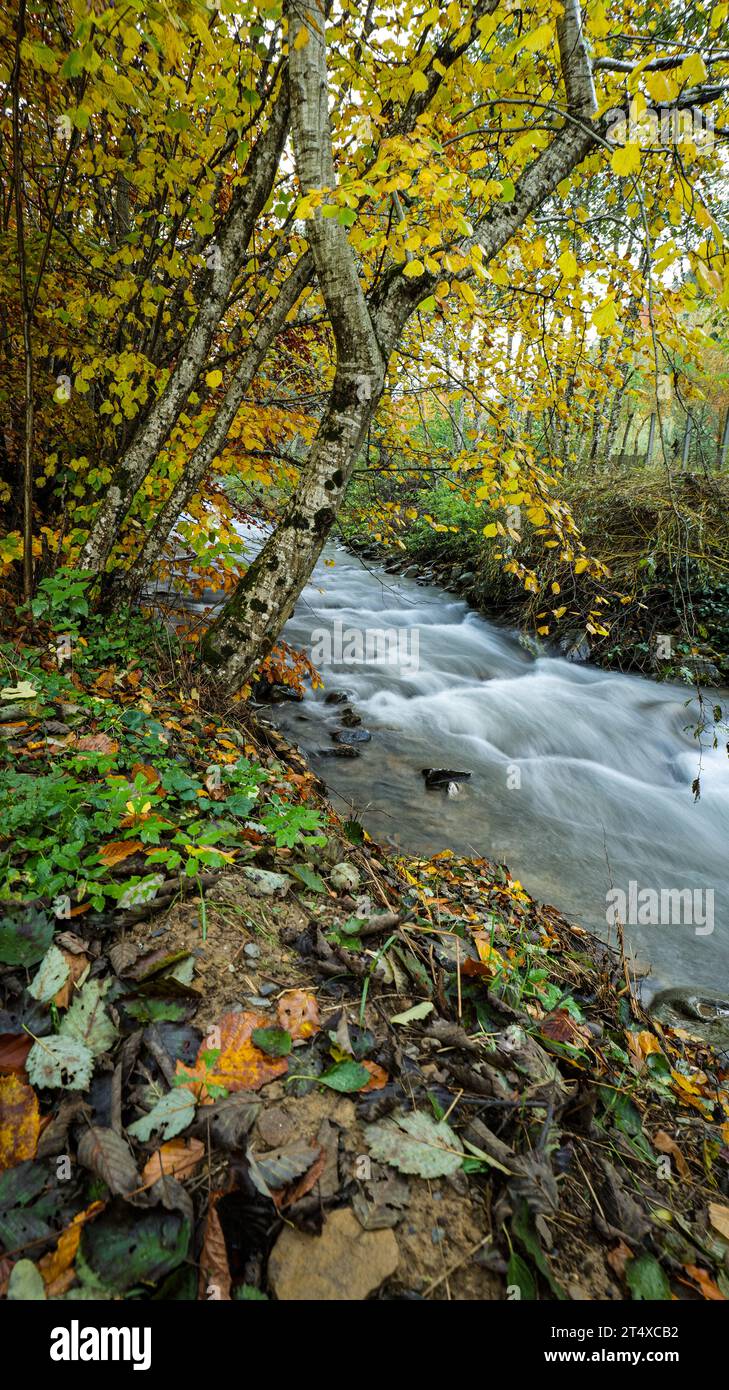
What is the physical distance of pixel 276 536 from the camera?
404cm

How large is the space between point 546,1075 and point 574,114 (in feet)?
16.1

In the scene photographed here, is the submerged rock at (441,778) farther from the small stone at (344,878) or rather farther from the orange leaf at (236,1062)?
the orange leaf at (236,1062)

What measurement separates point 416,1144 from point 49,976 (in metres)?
1.10

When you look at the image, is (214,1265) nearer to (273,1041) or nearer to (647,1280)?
(273,1041)

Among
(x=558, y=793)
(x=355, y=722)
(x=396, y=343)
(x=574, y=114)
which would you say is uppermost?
(x=574, y=114)

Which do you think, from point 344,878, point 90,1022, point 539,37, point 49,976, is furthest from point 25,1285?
point 539,37

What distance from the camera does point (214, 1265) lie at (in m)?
1.14

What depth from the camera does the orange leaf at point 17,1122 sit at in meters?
1.25

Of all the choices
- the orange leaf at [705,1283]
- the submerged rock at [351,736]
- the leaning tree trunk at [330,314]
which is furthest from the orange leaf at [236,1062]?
the submerged rock at [351,736]

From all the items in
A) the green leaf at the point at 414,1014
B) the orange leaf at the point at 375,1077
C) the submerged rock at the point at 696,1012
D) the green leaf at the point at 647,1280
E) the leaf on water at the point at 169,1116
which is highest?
the leaf on water at the point at 169,1116

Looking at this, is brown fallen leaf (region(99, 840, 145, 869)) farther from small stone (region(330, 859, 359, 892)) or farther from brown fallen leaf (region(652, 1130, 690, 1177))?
brown fallen leaf (region(652, 1130, 690, 1177))
